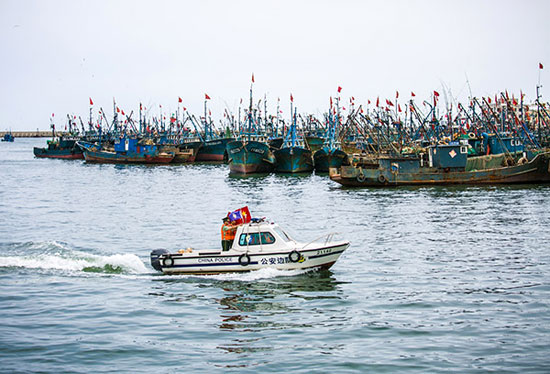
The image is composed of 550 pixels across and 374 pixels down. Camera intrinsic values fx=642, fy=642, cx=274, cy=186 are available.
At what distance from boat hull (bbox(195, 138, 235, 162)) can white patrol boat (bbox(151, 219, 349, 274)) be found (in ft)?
356

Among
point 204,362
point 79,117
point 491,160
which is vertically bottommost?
point 204,362

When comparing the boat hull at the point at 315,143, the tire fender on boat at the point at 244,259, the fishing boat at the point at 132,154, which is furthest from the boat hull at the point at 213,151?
the tire fender on boat at the point at 244,259

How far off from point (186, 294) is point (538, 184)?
48125 millimetres

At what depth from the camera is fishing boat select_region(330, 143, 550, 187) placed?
203ft

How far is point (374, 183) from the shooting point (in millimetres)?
65312

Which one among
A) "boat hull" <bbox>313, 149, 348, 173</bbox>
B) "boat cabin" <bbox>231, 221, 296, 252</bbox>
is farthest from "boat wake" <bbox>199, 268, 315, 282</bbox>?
"boat hull" <bbox>313, 149, 348, 173</bbox>

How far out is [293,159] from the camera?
9125 centimetres

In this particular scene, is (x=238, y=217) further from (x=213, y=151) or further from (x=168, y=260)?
(x=213, y=151)

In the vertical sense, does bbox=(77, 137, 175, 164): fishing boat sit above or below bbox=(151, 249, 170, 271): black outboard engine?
above

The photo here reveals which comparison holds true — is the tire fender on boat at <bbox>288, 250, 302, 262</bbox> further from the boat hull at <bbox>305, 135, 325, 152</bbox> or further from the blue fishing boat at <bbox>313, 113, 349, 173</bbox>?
the boat hull at <bbox>305, 135, 325, 152</bbox>

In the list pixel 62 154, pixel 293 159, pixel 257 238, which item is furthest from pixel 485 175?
pixel 62 154

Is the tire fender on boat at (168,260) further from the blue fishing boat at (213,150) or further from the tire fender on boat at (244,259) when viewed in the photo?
the blue fishing boat at (213,150)

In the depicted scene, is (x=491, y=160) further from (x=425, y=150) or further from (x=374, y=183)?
(x=374, y=183)

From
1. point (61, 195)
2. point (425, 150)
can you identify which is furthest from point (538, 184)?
point (61, 195)
